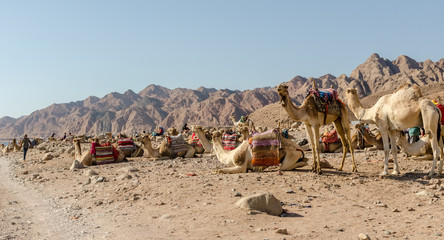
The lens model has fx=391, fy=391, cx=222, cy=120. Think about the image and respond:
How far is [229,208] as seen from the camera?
702cm

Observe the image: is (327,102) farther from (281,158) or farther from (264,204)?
(264,204)

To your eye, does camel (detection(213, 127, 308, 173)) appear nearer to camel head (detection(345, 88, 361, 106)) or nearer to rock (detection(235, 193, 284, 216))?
camel head (detection(345, 88, 361, 106))

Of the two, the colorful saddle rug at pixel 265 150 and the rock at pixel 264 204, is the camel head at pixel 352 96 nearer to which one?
the colorful saddle rug at pixel 265 150

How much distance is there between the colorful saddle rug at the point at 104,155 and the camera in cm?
1700

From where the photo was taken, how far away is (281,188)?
8.35 meters

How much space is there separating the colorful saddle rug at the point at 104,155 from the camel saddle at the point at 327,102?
10.2 m

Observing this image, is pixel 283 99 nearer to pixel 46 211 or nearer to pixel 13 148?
pixel 46 211

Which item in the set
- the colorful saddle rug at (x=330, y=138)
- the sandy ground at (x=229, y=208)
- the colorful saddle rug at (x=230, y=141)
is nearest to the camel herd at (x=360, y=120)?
the sandy ground at (x=229, y=208)

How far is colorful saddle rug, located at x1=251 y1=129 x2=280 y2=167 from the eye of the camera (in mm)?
10258

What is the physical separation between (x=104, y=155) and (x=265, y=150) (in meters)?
9.38

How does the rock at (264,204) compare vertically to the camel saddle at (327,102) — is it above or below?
below

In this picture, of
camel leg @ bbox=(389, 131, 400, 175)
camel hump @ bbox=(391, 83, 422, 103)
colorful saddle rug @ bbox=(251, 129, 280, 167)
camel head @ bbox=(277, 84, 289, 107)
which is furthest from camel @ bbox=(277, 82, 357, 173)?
camel hump @ bbox=(391, 83, 422, 103)

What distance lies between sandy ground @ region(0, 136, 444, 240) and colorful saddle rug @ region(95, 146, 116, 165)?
6.08 meters

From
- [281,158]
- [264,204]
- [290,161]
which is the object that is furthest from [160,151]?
[264,204]
